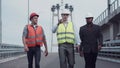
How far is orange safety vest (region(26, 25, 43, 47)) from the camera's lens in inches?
460

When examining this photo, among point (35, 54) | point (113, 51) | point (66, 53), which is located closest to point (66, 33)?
point (66, 53)

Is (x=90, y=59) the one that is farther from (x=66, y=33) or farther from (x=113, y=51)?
(x=113, y=51)

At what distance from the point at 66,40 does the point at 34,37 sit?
2.82ft

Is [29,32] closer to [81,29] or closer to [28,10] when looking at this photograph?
[81,29]

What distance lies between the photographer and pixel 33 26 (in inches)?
464

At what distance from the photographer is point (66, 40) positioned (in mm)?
11531

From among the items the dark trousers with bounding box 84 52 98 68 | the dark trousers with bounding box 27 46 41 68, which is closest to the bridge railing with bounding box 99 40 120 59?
the dark trousers with bounding box 84 52 98 68

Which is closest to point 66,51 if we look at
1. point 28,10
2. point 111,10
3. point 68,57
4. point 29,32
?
point 68,57

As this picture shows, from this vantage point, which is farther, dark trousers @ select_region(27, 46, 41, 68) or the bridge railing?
the bridge railing

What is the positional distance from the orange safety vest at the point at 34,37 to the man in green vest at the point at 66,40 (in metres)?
0.44

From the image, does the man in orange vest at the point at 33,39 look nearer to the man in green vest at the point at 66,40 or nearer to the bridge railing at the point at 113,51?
the man in green vest at the point at 66,40

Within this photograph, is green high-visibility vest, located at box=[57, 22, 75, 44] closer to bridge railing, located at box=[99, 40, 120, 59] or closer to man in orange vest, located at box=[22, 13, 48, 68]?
man in orange vest, located at box=[22, 13, 48, 68]

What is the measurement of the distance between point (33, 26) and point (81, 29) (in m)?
1.28

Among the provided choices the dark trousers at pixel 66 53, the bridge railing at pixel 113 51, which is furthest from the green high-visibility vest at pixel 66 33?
the bridge railing at pixel 113 51
